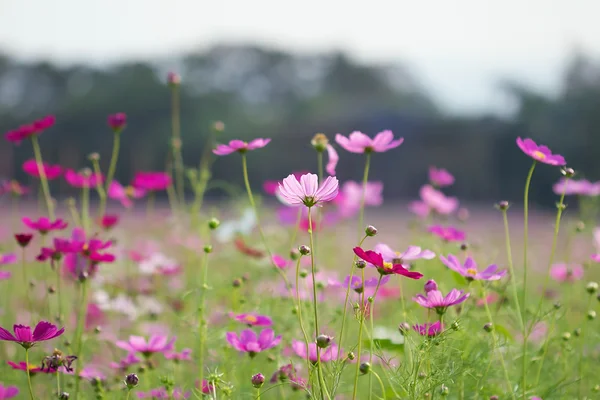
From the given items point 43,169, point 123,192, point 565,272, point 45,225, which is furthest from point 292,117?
point 45,225

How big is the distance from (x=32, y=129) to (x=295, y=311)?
701mm

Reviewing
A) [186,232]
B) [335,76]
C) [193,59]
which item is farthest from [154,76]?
[186,232]

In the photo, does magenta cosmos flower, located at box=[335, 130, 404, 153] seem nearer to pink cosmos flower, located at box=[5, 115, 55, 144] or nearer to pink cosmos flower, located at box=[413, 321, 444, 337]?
pink cosmos flower, located at box=[413, 321, 444, 337]

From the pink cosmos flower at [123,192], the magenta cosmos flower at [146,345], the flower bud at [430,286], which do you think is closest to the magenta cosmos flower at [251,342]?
the magenta cosmos flower at [146,345]

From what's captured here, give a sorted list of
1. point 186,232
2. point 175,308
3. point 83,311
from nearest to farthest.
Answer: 1. point 83,311
2. point 175,308
3. point 186,232

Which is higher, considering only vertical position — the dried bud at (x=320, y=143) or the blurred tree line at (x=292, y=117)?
the dried bud at (x=320, y=143)

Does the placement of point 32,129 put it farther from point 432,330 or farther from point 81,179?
point 432,330

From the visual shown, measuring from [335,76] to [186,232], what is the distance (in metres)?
18.7

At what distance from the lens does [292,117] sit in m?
16.9

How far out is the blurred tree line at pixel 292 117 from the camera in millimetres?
10984

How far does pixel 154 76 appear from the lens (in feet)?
55.8

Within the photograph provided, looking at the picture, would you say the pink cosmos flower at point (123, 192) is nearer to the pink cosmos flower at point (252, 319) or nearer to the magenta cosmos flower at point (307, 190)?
the pink cosmos flower at point (252, 319)

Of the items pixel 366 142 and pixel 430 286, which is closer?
pixel 430 286

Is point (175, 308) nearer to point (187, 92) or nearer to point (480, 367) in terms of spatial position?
point (480, 367)
